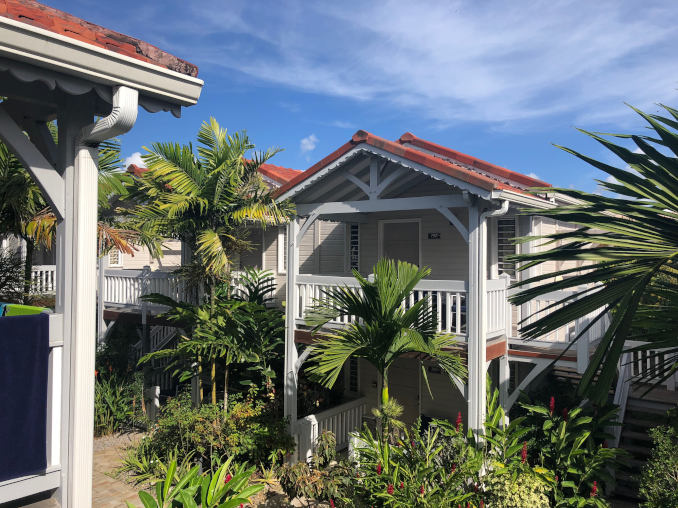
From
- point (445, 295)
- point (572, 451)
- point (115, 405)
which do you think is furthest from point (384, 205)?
point (115, 405)

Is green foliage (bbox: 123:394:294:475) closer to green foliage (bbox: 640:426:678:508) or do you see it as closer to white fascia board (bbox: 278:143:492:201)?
white fascia board (bbox: 278:143:492:201)

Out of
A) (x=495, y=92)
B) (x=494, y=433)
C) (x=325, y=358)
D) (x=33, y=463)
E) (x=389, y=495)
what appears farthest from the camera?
(x=495, y=92)

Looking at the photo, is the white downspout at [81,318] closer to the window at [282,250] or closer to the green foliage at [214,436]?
the green foliage at [214,436]

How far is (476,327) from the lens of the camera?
8.48 m

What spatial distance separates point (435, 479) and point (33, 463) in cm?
552

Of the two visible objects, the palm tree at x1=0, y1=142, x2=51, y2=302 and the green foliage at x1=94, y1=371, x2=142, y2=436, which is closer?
the palm tree at x1=0, y1=142, x2=51, y2=302

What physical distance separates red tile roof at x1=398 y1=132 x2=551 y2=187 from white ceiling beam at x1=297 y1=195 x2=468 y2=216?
2.94 metres

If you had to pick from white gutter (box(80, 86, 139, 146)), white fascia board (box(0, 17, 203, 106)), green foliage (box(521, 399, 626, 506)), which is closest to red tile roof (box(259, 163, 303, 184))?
green foliage (box(521, 399, 626, 506))

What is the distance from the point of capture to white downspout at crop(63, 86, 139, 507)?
12.1 feet

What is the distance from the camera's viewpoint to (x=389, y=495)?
6312 millimetres

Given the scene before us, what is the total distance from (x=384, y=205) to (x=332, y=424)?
5.20m

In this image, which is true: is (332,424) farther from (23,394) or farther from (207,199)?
(23,394)

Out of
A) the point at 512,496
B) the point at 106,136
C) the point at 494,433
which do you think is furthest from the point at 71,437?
the point at 494,433

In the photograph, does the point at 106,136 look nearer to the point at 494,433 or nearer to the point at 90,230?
the point at 90,230
